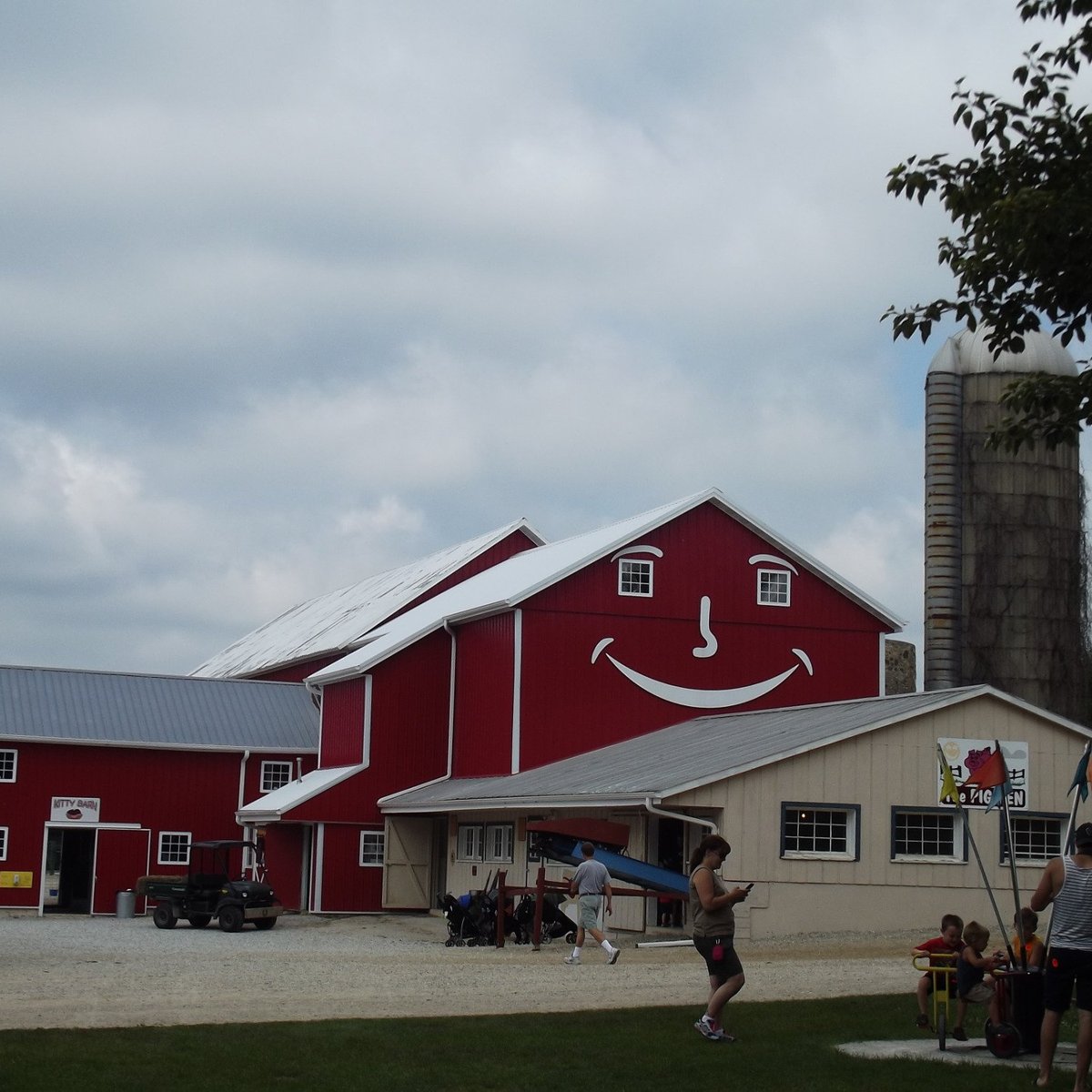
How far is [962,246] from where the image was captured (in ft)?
51.5

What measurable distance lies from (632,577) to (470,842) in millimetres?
7065

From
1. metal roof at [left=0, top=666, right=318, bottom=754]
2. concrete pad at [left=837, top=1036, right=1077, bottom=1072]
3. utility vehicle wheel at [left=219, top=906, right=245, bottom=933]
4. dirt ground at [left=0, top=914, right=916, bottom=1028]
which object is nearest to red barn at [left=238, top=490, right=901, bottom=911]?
metal roof at [left=0, top=666, right=318, bottom=754]

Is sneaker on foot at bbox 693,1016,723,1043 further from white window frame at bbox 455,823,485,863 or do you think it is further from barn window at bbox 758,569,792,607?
barn window at bbox 758,569,792,607

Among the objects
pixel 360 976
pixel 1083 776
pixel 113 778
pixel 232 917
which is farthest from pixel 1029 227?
pixel 113 778

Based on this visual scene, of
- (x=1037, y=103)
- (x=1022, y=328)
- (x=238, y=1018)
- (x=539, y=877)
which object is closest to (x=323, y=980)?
(x=238, y=1018)

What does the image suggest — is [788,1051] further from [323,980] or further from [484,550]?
[484,550]

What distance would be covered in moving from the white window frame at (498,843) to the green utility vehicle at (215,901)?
15.3 ft

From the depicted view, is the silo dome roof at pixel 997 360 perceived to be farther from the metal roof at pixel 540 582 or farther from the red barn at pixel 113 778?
the red barn at pixel 113 778

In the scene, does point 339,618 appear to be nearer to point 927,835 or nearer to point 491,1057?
point 927,835

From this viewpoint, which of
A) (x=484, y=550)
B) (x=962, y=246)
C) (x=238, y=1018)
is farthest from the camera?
(x=484, y=550)

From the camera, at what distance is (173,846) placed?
44469 mm

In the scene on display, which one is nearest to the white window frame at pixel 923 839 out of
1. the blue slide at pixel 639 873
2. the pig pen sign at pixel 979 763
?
the pig pen sign at pixel 979 763

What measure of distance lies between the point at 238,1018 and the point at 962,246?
10262 mm

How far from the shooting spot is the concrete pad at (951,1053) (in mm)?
13906
